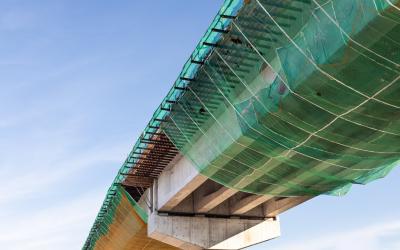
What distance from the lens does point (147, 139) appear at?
23.7 m

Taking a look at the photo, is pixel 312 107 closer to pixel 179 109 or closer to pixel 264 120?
pixel 264 120

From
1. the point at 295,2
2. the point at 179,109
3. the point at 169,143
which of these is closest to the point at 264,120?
the point at 295,2

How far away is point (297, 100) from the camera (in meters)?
14.5

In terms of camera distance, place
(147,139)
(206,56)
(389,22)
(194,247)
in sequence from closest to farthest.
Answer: (389,22) → (206,56) → (147,139) → (194,247)

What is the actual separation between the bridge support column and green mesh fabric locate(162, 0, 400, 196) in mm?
7445

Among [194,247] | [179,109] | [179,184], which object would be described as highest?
[179,109]

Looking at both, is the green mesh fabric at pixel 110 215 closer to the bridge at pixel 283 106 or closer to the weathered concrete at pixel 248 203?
the bridge at pixel 283 106

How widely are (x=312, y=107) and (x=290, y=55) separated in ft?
5.61

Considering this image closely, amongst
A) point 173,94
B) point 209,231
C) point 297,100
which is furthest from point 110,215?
point 297,100

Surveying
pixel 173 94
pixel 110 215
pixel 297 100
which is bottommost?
pixel 297 100

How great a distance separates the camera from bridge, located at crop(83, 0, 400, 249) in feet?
40.7

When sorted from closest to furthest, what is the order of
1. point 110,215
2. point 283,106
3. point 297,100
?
point 297,100, point 283,106, point 110,215

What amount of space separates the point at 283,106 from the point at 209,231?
595 inches

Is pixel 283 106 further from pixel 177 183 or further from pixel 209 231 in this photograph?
pixel 209 231
